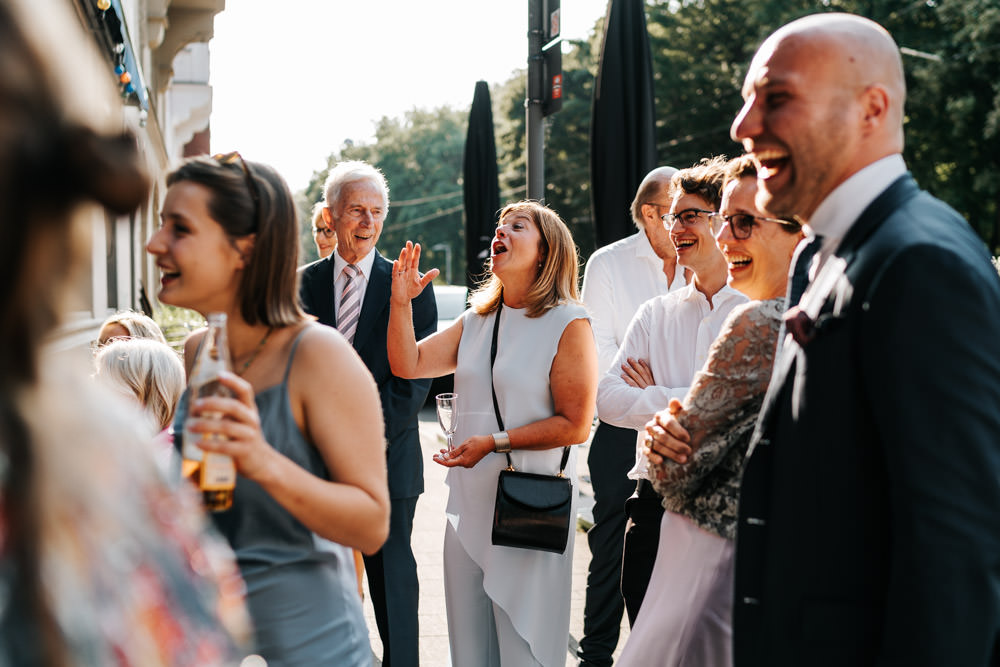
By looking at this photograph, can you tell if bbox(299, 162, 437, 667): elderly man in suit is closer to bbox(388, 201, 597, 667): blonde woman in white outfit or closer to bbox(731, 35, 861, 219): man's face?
bbox(388, 201, 597, 667): blonde woman in white outfit

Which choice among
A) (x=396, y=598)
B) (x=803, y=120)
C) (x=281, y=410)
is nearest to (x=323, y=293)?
(x=396, y=598)

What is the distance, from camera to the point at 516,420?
3906 millimetres

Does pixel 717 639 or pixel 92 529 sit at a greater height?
pixel 92 529

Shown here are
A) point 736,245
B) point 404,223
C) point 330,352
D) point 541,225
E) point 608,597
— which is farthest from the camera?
point 404,223

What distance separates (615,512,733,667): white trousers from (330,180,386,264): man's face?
272 centimetres

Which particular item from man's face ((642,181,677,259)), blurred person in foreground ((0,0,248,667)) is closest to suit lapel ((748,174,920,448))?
blurred person in foreground ((0,0,248,667))

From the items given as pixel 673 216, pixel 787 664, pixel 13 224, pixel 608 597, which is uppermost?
pixel 673 216

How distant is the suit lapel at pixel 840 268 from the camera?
1823 millimetres

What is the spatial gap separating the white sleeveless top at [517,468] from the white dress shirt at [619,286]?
1.09 metres

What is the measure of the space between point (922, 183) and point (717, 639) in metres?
27.5

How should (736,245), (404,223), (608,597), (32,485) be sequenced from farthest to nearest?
1. (404,223)
2. (608,597)
3. (736,245)
4. (32,485)

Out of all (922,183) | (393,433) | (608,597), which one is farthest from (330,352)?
(922,183)

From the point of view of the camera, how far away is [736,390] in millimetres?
2420

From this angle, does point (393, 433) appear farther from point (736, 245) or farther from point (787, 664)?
point (787, 664)
